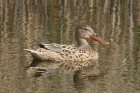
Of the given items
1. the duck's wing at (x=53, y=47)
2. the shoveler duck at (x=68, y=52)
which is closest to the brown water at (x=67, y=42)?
the shoveler duck at (x=68, y=52)

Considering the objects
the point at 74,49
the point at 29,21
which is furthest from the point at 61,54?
the point at 29,21

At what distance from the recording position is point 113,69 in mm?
9312

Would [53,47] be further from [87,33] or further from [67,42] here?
[67,42]

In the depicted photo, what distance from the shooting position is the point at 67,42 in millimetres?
11492

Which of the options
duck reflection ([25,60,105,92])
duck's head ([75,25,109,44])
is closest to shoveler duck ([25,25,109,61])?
duck's head ([75,25,109,44])

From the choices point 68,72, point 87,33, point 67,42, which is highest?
point 87,33

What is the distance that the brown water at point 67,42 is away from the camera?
826 cm

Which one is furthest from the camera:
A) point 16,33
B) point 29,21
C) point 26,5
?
point 26,5

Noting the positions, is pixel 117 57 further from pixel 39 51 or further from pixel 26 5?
pixel 26 5

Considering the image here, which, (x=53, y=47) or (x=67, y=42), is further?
(x=67, y=42)

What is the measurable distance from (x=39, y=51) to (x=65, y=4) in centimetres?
628

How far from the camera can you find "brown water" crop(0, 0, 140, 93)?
27.1 ft

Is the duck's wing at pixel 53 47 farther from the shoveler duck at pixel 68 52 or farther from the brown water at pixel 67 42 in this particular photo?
the brown water at pixel 67 42

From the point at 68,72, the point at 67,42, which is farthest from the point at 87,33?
the point at 68,72
